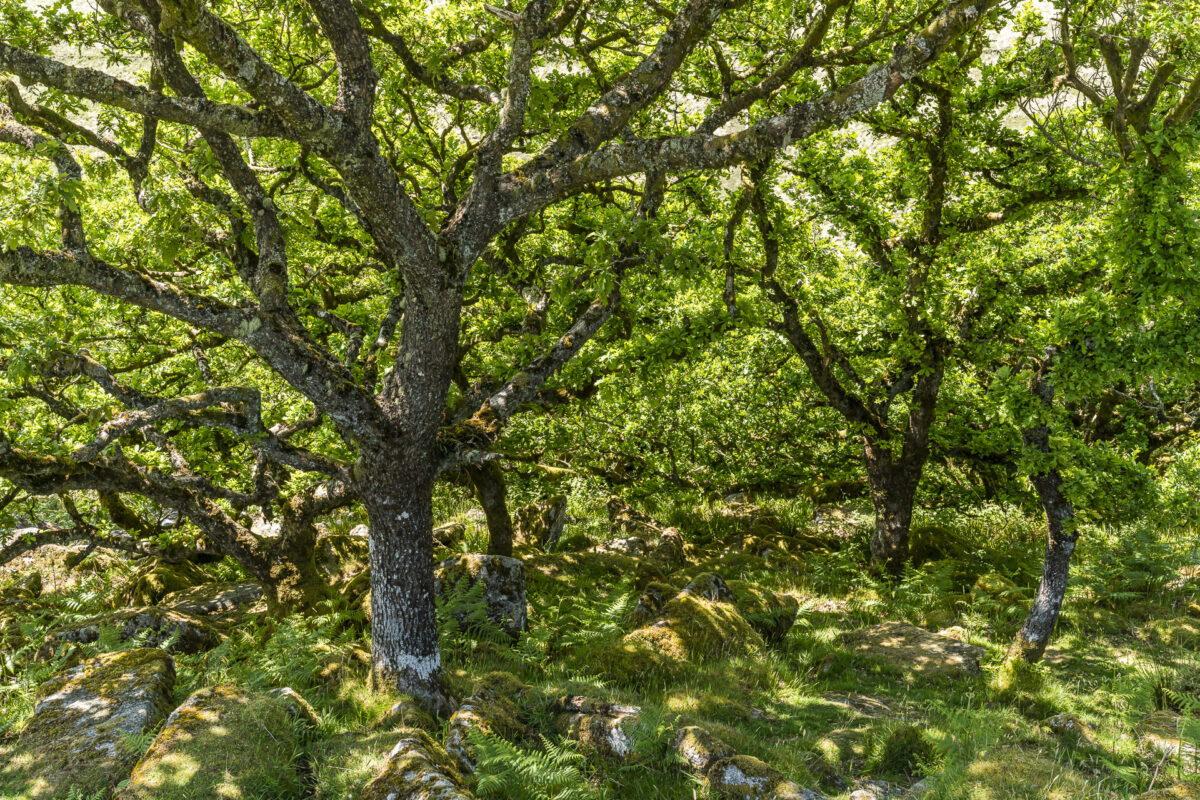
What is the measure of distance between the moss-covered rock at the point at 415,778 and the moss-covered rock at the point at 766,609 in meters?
7.24

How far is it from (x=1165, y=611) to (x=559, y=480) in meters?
13.3

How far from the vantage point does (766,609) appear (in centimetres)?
1255

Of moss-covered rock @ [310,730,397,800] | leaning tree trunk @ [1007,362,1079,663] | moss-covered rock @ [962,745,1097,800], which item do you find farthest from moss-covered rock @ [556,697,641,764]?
leaning tree trunk @ [1007,362,1079,663]

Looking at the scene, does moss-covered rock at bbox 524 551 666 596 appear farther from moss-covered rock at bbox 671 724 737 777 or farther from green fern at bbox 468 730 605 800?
green fern at bbox 468 730 605 800

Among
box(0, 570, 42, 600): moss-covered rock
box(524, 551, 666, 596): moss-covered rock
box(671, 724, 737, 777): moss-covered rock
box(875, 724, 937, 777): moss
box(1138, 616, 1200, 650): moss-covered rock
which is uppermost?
box(0, 570, 42, 600): moss-covered rock

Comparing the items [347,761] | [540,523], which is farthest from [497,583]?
[540,523]

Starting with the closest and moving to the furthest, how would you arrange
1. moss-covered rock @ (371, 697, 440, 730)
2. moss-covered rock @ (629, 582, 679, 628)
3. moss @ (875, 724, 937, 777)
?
moss-covered rock @ (371, 697, 440, 730)
moss @ (875, 724, 937, 777)
moss-covered rock @ (629, 582, 679, 628)

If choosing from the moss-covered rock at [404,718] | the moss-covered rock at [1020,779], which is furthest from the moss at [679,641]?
the moss-covered rock at [1020,779]

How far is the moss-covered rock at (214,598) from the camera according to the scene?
568 inches

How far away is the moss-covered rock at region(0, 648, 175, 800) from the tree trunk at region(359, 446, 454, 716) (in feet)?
8.16

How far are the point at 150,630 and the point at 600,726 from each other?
7.60 metres

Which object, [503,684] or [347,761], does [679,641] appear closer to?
[503,684]

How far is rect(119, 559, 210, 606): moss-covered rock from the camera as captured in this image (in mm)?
15484

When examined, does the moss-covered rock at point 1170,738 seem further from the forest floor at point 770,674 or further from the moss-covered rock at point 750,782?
the moss-covered rock at point 750,782
